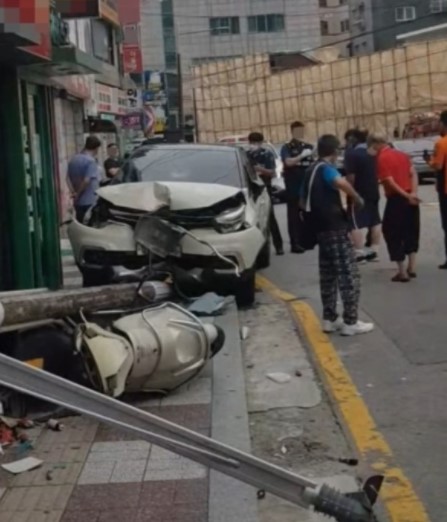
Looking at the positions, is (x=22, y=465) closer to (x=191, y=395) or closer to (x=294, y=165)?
(x=191, y=395)

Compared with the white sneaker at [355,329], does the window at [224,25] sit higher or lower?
higher

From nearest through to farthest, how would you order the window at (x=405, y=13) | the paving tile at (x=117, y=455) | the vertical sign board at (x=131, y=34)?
the paving tile at (x=117, y=455)
the vertical sign board at (x=131, y=34)
the window at (x=405, y=13)

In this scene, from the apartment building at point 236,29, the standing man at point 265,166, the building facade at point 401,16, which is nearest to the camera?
the standing man at point 265,166

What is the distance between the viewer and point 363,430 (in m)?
6.53

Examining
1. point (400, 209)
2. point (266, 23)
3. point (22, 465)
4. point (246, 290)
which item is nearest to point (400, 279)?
point (400, 209)

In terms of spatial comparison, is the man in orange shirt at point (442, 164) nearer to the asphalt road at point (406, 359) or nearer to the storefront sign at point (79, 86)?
the asphalt road at point (406, 359)

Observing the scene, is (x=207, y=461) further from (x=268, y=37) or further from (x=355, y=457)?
(x=268, y=37)

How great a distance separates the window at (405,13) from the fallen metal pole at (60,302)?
6902 cm

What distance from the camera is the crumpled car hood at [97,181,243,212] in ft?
33.3

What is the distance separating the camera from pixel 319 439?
21.0 feet

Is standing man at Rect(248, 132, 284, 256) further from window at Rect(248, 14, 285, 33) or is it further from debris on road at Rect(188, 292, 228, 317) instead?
window at Rect(248, 14, 285, 33)

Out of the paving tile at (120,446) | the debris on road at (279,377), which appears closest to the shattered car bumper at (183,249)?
the debris on road at (279,377)

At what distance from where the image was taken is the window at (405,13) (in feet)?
243

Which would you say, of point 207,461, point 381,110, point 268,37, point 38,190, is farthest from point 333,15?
point 207,461
